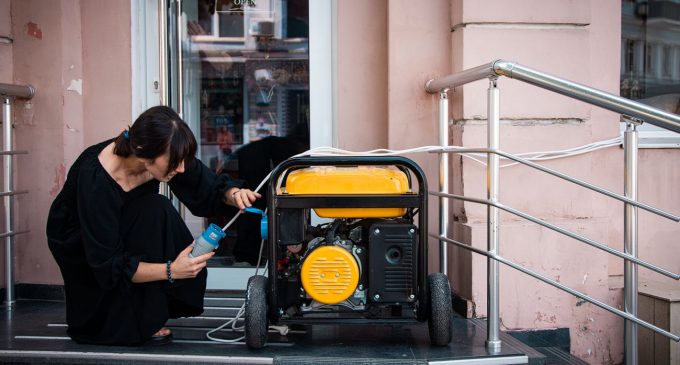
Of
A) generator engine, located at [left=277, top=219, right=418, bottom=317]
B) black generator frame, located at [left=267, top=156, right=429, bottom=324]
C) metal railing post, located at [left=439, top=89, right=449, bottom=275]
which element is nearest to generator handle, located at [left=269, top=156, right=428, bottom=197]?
black generator frame, located at [left=267, top=156, right=429, bottom=324]

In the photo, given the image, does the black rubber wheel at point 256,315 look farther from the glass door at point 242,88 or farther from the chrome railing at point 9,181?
the chrome railing at point 9,181

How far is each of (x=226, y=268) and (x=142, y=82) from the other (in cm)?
125

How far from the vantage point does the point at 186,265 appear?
291 cm

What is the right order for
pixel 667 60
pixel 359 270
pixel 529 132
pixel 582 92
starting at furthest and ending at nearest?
pixel 667 60 → pixel 529 132 → pixel 582 92 → pixel 359 270

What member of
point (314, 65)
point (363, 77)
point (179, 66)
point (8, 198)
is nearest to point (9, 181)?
point (8, 198)

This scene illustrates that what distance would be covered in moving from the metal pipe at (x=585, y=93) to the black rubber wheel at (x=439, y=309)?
2.96 ft

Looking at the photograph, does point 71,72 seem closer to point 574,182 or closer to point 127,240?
point 127,240

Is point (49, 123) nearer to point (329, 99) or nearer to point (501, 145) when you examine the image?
point (329, 99)

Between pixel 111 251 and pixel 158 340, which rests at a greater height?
pixel 111 251

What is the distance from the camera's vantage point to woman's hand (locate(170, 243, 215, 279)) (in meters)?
2.91

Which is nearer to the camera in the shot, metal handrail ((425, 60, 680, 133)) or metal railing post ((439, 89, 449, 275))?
metal handrail ((425, 60, 680, 133))

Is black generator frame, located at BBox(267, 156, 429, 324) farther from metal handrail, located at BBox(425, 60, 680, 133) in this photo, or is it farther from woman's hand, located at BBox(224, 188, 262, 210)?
metal handrail, located at BBox(425, 60, 680, 133)

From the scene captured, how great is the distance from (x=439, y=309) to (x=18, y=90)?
272 centimetres

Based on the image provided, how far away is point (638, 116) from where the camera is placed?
118 inches
